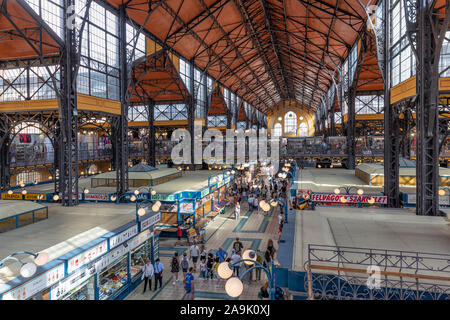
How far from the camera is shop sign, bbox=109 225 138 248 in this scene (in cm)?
1063

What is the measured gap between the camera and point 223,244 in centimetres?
1755

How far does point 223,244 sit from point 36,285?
11319 mm

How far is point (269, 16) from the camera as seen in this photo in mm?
31016

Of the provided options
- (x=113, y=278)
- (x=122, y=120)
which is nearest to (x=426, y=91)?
(x=113, y=278)

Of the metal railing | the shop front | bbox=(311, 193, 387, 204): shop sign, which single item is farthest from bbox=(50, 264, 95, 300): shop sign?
bbox=(311, 193, 387, 204): shop sign

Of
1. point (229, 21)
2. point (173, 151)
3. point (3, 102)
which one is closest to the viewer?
point (3, 102)

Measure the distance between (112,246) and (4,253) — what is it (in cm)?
310

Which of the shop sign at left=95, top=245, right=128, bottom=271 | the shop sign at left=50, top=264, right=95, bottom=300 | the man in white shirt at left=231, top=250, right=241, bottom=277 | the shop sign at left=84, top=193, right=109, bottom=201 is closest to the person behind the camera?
the shop sign at left=50, top=264, right=95, bottom=300

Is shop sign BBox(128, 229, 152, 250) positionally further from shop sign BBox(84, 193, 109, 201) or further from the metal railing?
the metal railing

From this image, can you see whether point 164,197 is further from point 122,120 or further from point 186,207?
point 122,120

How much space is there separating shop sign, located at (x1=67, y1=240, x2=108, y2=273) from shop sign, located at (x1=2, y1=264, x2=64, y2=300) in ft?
1.23

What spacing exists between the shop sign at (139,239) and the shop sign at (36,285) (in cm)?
409
